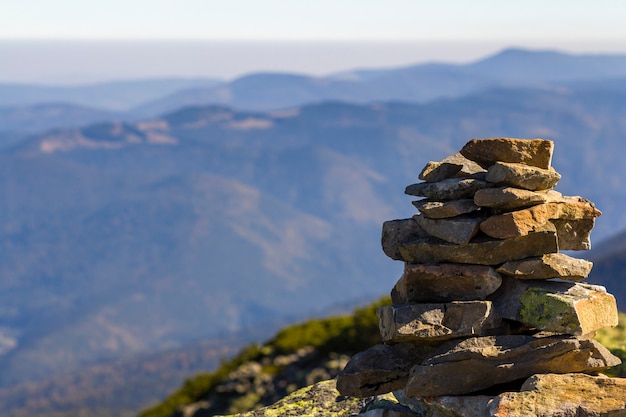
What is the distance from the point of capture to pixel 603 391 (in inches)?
608

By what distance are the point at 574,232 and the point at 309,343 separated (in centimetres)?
3460

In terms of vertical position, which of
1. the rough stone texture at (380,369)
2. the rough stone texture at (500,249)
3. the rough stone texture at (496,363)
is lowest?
the rough stone texture at (380,369)

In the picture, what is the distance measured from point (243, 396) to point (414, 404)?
91.4 ft

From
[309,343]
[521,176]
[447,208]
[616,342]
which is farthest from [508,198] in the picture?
[309,343]

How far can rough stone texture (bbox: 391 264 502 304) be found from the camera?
55.6 feet

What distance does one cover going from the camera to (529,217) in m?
16.6

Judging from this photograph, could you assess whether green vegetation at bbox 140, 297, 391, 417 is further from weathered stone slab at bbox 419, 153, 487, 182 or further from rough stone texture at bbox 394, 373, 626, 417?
rough stone texture at bbox 394, 373, 626, 417

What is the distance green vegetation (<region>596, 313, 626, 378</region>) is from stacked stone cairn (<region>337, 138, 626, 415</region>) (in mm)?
4968

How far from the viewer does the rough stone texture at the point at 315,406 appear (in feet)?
66.5

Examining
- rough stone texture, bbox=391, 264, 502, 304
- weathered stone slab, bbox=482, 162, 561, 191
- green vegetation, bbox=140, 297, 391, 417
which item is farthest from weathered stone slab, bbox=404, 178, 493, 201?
green vegetation, bbox=140, 297, 391, 417

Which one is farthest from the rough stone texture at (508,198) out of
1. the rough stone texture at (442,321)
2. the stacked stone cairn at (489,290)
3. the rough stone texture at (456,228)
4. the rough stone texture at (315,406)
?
the rough stone texture at (315,406)

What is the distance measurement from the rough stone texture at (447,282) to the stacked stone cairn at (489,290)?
0.9 inches

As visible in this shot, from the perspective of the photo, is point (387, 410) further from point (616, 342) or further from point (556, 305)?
point (616, 342)

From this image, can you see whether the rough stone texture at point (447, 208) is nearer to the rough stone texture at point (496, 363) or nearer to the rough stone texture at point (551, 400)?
the rough stone texture at point (496, 363)
